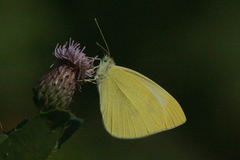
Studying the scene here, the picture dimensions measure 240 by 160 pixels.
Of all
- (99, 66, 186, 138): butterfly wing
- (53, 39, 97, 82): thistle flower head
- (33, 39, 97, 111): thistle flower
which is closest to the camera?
(33, 39, 97, 111): thistle flower

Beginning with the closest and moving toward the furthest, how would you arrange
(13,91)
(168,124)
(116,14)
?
(168,124), (13,91), (116,14)

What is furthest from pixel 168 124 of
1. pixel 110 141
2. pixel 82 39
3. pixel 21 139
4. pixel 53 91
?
pixel 82 39

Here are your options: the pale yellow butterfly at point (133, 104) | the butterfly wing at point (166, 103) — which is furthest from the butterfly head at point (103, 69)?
the butterfly wing at point (166, 103)

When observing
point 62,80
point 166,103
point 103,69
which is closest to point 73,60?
point 62,80

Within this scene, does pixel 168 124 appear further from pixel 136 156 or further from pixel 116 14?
pixel 116 14

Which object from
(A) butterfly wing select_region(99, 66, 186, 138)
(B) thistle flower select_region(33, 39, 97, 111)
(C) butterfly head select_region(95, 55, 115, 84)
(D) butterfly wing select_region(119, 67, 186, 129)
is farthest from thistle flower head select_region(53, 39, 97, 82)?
(D) butterfly wing select_region(119, 67, 186, 129)

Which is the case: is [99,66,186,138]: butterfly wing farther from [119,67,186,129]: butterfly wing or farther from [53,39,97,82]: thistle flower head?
[53,39,97,82]: thistle flower head
